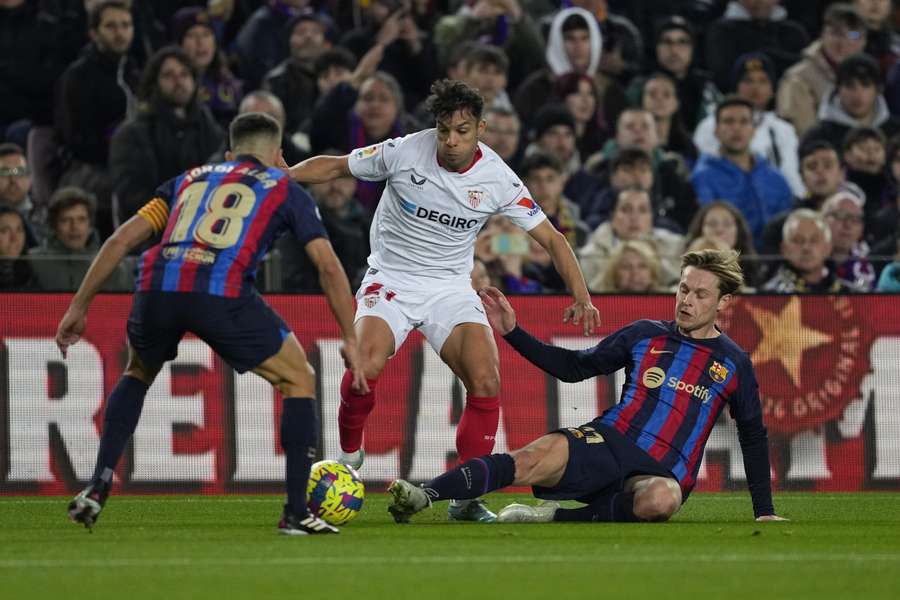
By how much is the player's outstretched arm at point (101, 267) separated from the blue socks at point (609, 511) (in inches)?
110

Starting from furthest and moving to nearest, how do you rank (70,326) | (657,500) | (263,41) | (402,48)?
(402,48), (263,41), (657,500), (70,326)

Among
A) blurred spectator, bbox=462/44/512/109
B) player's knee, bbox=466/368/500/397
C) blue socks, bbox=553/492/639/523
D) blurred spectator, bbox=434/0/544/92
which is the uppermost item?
blurred spectator, bbox=434/0/544/92

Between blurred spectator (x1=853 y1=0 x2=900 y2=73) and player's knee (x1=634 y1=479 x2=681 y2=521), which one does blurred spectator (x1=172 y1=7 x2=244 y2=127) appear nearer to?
blurred spectator (x1=853 y1=0 x2=900 y2=73)

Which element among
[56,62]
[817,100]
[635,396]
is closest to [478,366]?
[635,396]

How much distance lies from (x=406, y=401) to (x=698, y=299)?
3707 mm

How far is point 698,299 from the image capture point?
895 cm

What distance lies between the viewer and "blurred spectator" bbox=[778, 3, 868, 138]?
1670cm

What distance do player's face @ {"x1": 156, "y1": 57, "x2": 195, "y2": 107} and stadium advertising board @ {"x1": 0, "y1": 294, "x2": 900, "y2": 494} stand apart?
2289 mm

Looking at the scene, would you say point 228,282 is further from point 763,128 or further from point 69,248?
point 763,128

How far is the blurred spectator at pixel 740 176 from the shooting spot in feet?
48.9

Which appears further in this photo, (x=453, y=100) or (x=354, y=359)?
(x=453, y=100)

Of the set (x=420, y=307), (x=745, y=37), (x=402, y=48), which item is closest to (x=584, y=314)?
(x=420, y=307)

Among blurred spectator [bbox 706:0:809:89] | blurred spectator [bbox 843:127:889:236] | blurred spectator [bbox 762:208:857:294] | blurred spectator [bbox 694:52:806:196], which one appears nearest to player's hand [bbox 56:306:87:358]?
blurred spectator [bbox 762:208:857:294]

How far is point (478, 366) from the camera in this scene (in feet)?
31.1
